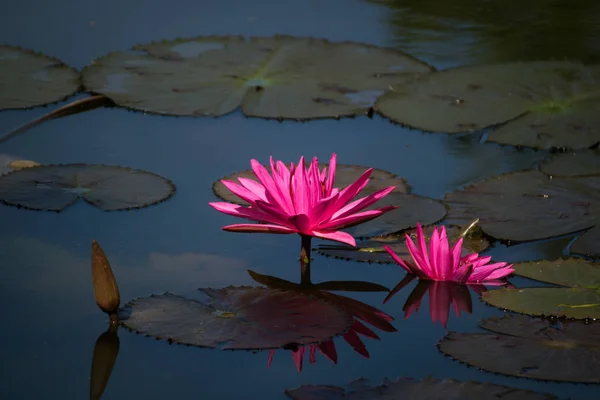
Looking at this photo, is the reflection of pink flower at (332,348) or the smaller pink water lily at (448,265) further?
the smaller pink water lily at (448,265)

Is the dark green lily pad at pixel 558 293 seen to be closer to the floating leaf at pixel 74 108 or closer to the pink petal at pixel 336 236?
the pink petal at pixel 336 236

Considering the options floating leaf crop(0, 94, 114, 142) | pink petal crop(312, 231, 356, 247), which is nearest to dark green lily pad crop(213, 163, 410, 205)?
pink petal crop(312, 231, 356, 247)

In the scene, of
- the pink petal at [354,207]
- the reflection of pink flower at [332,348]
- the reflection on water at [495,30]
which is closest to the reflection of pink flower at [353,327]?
the reflection of pink flower at [332,348]

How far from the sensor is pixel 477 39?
453 cm

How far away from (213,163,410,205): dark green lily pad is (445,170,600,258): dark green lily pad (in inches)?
7.0

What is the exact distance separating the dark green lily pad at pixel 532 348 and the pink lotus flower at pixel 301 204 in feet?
1.34

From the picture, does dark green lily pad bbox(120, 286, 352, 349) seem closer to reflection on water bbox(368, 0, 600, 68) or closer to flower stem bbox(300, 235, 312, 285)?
flower stem bbox(300, 235, 312, 285)

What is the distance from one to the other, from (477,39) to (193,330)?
283cm

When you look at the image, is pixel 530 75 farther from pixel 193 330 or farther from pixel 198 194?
pixel 193 330

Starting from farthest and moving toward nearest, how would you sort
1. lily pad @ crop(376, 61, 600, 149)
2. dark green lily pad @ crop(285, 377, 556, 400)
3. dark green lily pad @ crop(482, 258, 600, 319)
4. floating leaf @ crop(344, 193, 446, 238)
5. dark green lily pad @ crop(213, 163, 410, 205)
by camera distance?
lily pad @ crop(376, 61, 600, 149), dark green lily pad @ crop(213, 163, 410, 205), floating leaf @ crop(344, 193, 446, 238), dark green lily pad @ crop(482, 258, 600, 319), dark green lily pad @ crop(285, 377, 556, 400)

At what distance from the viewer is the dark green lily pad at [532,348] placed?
2045 mm

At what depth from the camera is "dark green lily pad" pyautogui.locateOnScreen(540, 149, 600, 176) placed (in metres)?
3.12

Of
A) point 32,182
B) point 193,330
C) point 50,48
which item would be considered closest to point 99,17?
point 50,48

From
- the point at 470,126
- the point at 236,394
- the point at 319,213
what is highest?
the point at 470,126
